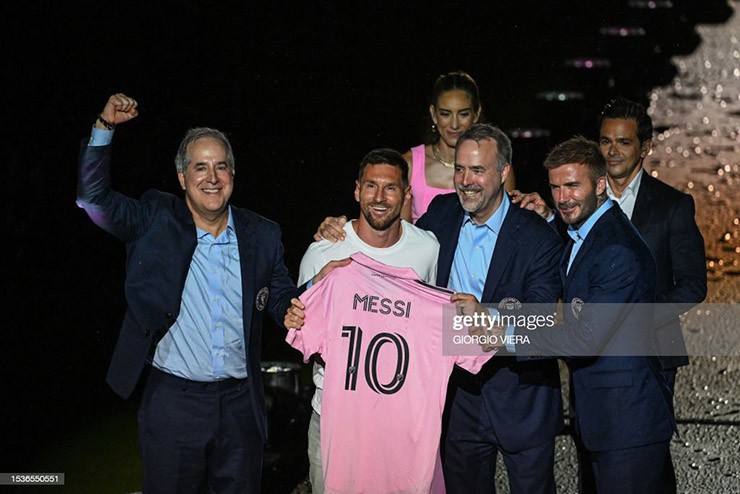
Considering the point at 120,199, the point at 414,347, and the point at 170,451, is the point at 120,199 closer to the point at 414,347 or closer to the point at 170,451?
the point at 170,451

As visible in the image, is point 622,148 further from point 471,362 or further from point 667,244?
point 471,362

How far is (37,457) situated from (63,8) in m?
2.39

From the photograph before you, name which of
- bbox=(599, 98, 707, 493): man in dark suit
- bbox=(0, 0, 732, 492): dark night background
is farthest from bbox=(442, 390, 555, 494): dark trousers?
bbox=(0, 0, 732, 492): dark night background

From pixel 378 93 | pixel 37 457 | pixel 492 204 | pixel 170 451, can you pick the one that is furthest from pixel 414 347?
pixel 378 93

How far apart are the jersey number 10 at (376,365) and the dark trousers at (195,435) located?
0.38 meters

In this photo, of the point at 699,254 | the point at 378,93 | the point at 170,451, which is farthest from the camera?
the point at 378,93

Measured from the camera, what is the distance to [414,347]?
11.6ft

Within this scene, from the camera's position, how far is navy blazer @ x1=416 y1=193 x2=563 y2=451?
3570 mm

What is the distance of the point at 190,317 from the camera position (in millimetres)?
3527

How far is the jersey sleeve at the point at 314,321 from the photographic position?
3.56 meters

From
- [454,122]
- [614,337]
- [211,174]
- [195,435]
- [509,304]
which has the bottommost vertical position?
[195,435]

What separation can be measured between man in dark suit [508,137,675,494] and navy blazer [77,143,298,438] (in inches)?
37.6

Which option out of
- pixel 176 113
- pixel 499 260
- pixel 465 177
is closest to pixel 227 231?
pixel 465 177

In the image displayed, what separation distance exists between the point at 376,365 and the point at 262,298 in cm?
48
